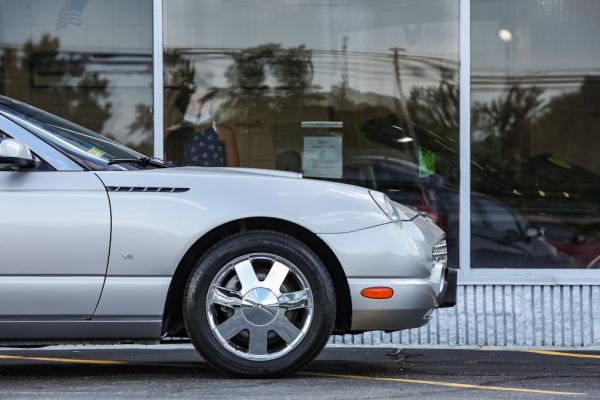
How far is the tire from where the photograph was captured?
614 centimetres

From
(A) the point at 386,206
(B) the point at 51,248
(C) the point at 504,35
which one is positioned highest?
(C) the point at 504,35

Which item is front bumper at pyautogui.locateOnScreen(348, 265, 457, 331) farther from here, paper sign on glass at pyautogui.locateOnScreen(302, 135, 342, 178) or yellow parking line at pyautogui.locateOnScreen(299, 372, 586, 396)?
paper sign on glass at pyautogui.locateOnScreen(302, 135, 342, 178)

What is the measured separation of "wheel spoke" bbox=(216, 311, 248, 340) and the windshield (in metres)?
0.94

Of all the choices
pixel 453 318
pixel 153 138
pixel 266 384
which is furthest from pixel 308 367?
pixel 153 138

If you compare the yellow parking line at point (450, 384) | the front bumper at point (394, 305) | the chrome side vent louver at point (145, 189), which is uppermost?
the chrome side vent louver at point (145, 189)

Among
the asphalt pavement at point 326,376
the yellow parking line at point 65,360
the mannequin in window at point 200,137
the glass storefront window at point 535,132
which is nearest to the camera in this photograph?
the asphalt pavement at point 326,376

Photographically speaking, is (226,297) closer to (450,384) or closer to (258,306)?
(258,306)

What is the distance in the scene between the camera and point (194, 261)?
625 centimetres

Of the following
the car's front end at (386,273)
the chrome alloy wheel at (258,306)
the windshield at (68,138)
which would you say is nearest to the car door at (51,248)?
the windshield at (68,138)

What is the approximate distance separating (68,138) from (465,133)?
465cm

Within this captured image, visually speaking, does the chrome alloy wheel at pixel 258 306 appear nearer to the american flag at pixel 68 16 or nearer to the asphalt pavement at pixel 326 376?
the asphalt pavement at pixel 326 376

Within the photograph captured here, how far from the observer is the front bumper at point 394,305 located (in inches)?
245

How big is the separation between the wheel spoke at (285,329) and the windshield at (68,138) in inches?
43.3

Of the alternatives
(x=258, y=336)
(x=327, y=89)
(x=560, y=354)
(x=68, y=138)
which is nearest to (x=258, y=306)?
(x=258, y=336)
